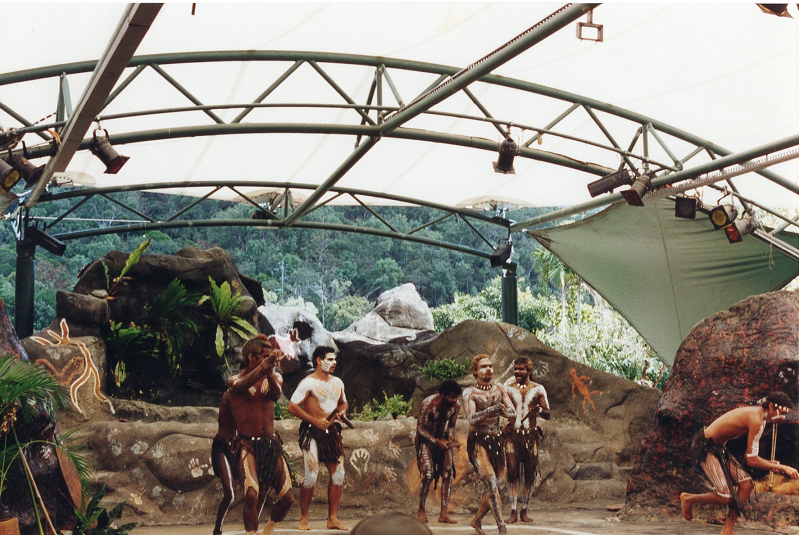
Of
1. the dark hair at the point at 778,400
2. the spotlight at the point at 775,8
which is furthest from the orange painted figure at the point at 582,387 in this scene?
the spotlight at the point at 775,8

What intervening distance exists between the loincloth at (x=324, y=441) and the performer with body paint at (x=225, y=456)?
994mm

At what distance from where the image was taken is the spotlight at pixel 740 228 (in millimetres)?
9883

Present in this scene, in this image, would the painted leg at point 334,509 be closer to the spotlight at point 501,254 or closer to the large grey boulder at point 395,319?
the spotlight at point 501,254

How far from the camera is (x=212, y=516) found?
8.43m

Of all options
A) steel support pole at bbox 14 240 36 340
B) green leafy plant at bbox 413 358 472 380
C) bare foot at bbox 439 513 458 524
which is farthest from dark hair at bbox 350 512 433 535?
steel support pole at bbox 14 240 36 340

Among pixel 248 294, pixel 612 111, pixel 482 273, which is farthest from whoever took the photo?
pixel 482 273

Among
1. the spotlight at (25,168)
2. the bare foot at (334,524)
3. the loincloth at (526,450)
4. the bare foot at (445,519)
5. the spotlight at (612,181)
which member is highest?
the spotlight at (612,181)

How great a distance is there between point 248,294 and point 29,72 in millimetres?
6167

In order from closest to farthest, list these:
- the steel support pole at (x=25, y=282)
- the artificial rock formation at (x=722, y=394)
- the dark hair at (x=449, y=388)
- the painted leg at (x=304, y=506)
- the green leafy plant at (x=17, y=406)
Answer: the green leafy plant at (x=17, y=406) → the artificial rock formation at (x=722, y=394) → the painted leg at (x=304, y=506) → the dark hair at (x=449, y=388) → the steel support pole at (x=25, y=282)

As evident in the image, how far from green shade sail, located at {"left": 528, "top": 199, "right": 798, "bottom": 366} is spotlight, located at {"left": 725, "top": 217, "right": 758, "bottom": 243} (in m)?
0.88

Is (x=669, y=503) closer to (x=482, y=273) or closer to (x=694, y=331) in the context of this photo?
(x=694, y=331)

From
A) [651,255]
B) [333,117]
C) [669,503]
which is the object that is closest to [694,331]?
[669,503]

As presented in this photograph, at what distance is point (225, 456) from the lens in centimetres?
723

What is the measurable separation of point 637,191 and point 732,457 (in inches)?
131
